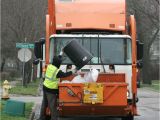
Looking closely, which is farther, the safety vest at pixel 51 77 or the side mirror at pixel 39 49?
the side mirror at pixel 39 49

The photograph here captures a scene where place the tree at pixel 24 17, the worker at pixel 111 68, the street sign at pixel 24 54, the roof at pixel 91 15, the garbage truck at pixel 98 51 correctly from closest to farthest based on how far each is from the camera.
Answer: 1. the garbage truck at pixel 98 51
2. the worker at pixel 111 68
3. the roof at pixel 91 15
4. the street sign at pixel 24 54
5. the tree at pixel 24 17

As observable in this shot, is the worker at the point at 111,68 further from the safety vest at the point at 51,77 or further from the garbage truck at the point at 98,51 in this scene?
the safety vest at the point at 51,77

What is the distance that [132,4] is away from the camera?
3903 cm

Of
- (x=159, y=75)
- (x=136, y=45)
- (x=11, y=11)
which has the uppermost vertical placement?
(x=11, y=11)

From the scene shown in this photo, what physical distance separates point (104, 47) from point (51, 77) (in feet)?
6.91

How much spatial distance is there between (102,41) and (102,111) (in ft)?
7.34

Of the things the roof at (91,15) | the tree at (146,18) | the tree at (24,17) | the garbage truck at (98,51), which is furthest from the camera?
the tree at (24,17)

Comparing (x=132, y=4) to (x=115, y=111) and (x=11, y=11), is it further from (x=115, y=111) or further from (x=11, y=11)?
(x=115, y=111)

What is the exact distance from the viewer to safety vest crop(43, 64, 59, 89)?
13.3 m

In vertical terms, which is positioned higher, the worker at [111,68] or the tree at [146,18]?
the tree at [146,18]

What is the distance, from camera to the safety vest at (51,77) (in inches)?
524

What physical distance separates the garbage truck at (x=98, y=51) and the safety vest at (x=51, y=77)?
42cm

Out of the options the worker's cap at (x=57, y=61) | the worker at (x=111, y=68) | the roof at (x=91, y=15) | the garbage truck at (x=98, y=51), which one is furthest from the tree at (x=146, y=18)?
the worker's cap at (x=57, y=61)

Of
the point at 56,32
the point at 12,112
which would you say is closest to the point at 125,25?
the point at 56,32
